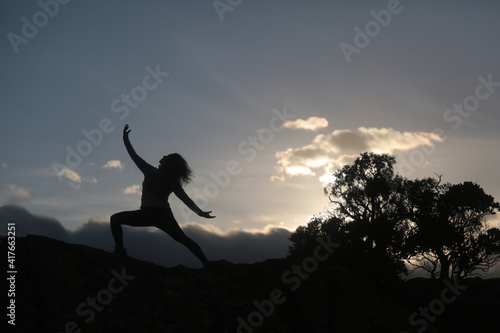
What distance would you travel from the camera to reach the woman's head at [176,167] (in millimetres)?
7770

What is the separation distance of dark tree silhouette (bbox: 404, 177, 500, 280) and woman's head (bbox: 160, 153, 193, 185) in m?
27.2

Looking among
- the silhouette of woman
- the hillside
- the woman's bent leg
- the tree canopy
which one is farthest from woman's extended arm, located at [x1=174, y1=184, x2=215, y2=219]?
the tree canopy

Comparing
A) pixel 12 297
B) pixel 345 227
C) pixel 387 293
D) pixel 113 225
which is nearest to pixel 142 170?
pixel 113 225

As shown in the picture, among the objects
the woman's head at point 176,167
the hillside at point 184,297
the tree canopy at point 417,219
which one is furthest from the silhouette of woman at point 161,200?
the tree canopy at point 417,219

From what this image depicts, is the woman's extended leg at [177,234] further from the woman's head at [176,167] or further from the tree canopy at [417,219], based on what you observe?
the tree canopy at [417,219]

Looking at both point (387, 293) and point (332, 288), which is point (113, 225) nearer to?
point (332, 288)

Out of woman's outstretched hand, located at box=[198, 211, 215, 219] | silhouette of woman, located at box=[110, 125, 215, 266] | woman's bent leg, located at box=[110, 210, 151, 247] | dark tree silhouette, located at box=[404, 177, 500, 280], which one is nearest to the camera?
woman's bent leg, located at box=[110, 210, 151, 247]

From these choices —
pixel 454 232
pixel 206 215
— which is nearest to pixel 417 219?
pixel 454 232

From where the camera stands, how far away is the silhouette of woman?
721 cm

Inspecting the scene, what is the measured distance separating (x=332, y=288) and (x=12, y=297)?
4422mm

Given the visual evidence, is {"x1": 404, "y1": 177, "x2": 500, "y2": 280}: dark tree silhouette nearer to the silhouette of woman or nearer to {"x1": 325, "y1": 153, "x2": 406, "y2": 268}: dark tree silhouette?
{"x1": 325, "y1": 153, "x2": 406, "y2": 268}: dark tree silhouette

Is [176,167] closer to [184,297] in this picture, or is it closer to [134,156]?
[134,156]

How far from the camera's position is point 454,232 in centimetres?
3016

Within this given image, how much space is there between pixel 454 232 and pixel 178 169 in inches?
1139
